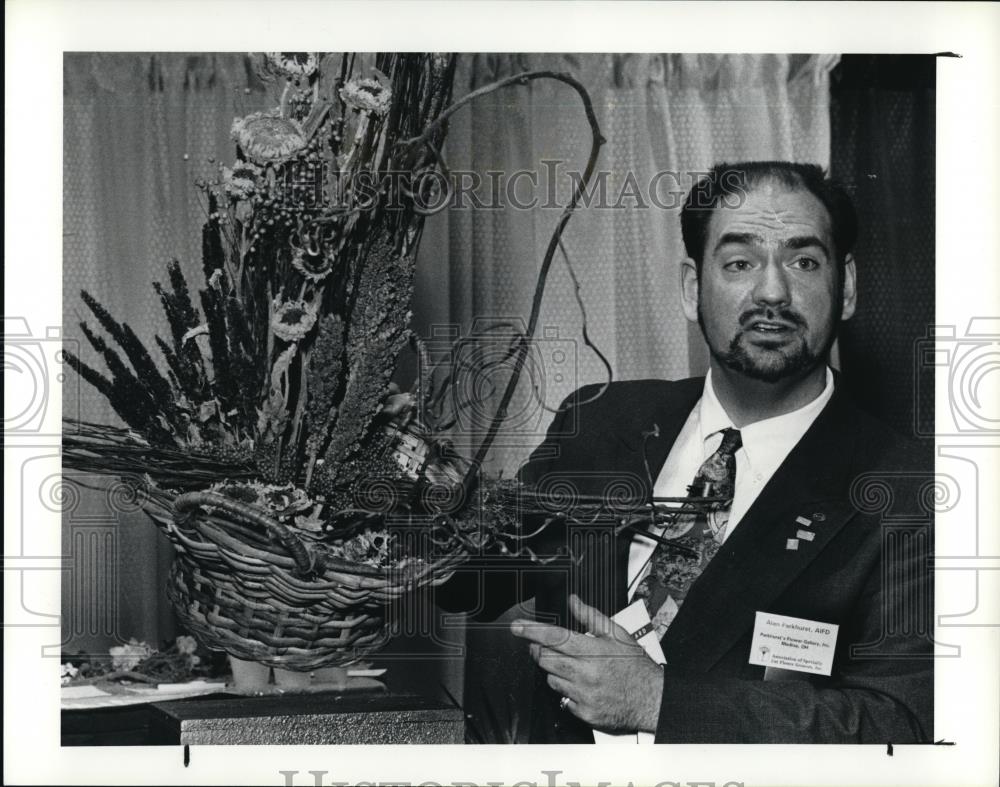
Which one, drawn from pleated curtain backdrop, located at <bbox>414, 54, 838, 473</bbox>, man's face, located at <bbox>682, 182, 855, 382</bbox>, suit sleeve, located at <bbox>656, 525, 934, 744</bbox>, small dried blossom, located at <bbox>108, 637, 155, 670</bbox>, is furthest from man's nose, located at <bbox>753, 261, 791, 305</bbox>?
small dried blossom, located at <bbox>108, 637, 155, 670</bbox>

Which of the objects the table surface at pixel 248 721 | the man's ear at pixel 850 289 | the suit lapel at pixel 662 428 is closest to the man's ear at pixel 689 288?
the suit lapel at pixel 662 428

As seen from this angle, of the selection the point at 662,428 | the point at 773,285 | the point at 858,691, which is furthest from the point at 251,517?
the point at 858,691

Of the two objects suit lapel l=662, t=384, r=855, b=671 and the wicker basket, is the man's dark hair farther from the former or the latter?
the wicker basket

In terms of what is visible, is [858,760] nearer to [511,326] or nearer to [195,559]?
[511,326]

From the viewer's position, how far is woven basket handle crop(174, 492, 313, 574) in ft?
5.16

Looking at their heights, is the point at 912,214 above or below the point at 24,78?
below

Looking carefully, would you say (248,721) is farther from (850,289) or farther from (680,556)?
(850,289)

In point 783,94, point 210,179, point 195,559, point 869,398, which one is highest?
point 783,94

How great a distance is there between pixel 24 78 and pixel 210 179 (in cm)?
31

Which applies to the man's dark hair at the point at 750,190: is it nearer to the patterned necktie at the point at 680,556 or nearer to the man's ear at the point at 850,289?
the man's ear at the point at 850,289

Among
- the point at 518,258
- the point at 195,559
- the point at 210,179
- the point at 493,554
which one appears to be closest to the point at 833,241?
the point at 518,258

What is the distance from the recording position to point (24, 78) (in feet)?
5.37

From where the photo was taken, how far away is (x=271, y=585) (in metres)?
1.59

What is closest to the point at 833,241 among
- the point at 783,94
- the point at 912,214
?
the point at 912,214
